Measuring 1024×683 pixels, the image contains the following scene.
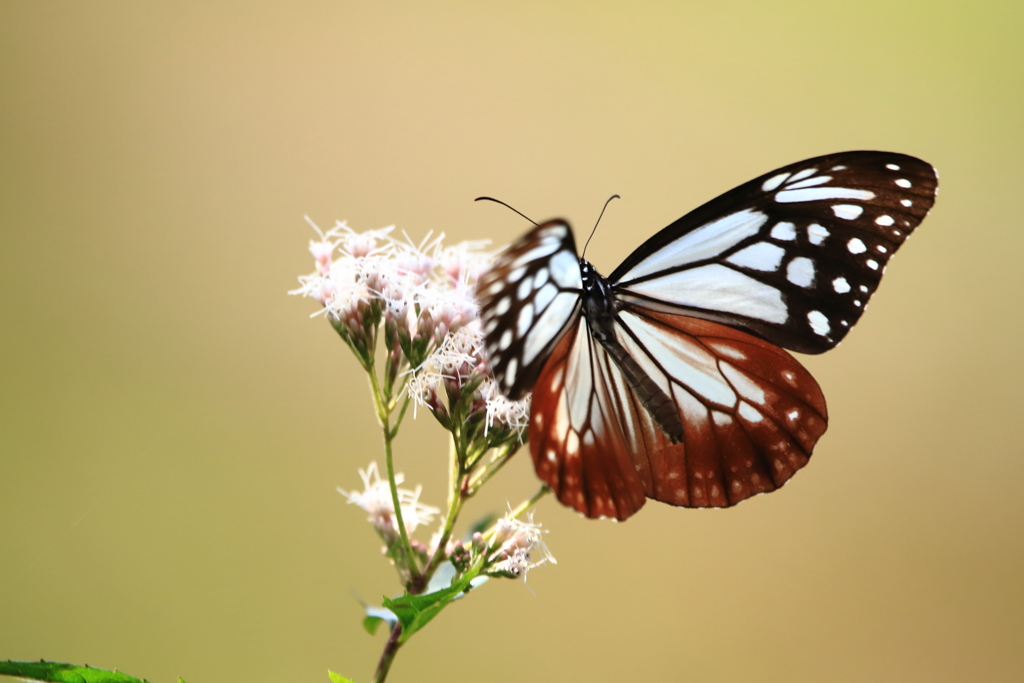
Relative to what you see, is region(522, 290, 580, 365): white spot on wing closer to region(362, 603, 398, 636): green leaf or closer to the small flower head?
the small flower head

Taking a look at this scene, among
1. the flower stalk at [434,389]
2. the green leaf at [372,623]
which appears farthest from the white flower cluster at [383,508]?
the green leaf at [372,623]

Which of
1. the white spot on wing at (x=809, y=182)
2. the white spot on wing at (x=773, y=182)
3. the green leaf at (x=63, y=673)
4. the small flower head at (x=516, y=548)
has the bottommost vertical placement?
the green leaf at (x=63, y=673)

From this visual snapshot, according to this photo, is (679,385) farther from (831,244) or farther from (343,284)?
(343,284)

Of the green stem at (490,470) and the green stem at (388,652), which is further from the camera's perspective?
the green stem at (490,470)

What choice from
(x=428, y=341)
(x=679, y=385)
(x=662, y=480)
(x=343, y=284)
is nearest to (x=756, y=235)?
(x=679, y=385)

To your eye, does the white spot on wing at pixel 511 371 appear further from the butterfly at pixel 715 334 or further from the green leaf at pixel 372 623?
the green leaf at pixel 372 623

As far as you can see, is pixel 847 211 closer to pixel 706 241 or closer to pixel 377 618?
pixel 706 241

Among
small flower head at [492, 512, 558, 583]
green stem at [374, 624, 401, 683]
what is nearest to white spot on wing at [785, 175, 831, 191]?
small flower head at [492, 512, 558, 583]
